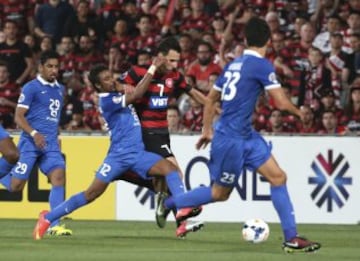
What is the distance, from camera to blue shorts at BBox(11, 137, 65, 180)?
1419cm

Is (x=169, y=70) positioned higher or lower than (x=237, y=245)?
higher

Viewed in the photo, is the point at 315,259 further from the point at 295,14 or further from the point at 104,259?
the point at 295,14

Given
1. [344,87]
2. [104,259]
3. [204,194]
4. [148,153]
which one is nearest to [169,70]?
[148,153]

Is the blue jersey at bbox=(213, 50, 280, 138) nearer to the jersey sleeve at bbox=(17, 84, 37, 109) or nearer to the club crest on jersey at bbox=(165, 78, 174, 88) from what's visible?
the club crest on jersey at bbox=(165, 78, 174, 88)

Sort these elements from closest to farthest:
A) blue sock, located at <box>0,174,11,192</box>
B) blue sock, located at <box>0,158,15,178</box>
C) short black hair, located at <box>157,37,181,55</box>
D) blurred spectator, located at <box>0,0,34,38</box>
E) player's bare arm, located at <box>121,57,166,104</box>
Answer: player's bare arm, located at <box>121,57,166,104</box>
short black hair, located at <box>157,37,181,55</box>
blue sock, located at <box>0,158,15,178</box>
blue sock, located at <box>0,174,11,192</box>
blurred spectator, located at <box>0,0,34,38</box>

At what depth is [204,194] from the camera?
472 inches

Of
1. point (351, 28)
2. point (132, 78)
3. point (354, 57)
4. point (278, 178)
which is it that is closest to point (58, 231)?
point (132, 78)

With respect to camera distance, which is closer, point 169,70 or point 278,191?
point 278,191


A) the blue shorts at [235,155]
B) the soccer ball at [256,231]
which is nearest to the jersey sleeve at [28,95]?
the blue shorts at [235,155]

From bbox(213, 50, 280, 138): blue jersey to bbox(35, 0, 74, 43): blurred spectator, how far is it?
1031 cm

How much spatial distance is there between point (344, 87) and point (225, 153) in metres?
7.46

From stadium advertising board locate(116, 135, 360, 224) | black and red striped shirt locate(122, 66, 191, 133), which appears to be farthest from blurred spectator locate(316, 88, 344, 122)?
black and red striped shirt locate(122, 66, 191, 133)

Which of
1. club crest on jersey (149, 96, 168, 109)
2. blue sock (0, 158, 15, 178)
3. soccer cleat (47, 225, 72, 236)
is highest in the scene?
club crest on jersey (149, 96, 168, 109)

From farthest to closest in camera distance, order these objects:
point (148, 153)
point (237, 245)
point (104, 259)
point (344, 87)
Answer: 1. point (344, 87)
2. point (148, 153)
3. point (237, 245)
4. point (104, 259)
